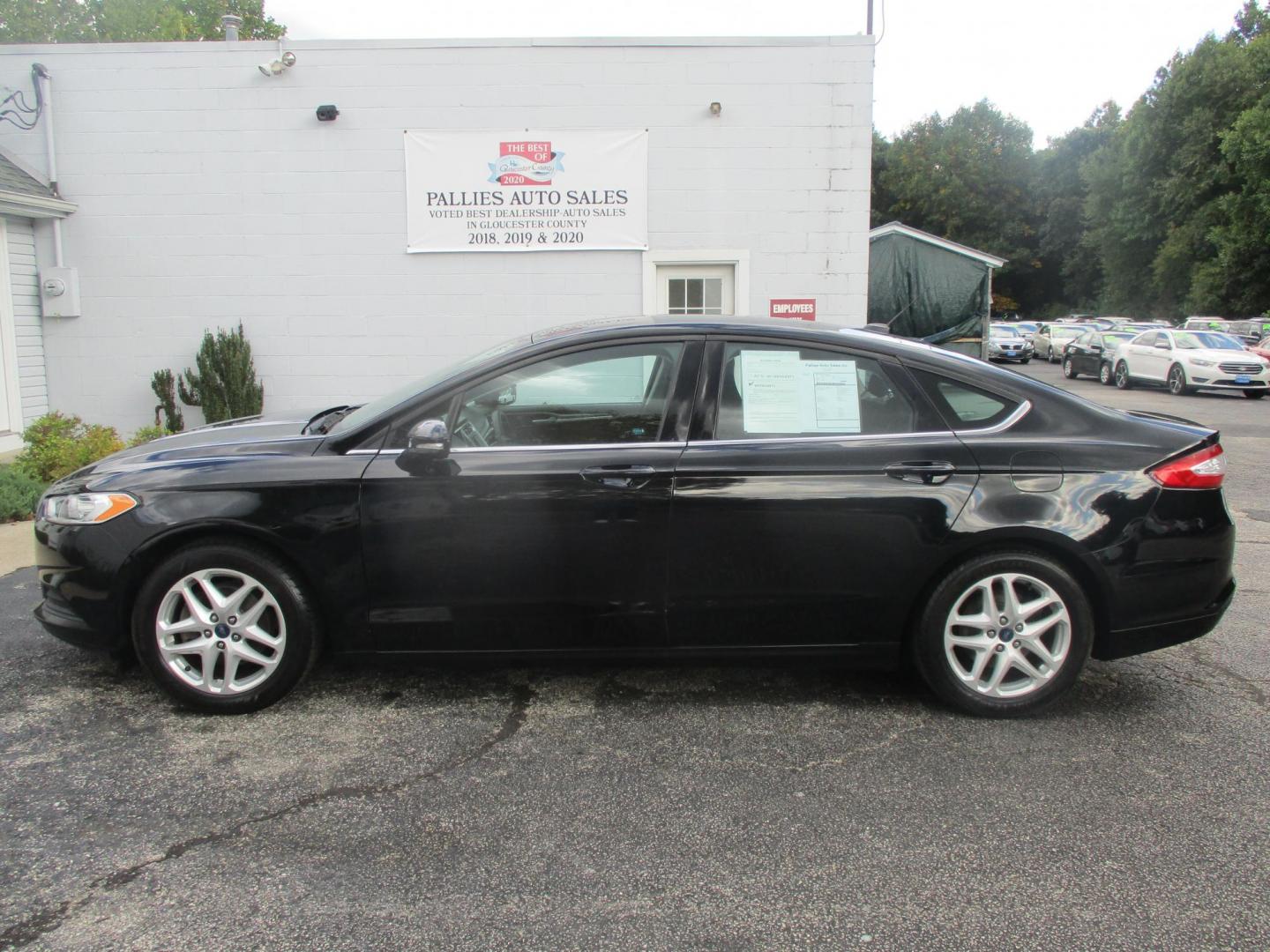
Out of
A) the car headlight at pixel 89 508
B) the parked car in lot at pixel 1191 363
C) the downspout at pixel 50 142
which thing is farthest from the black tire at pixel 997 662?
the parked car in lot at pixel 1191 363

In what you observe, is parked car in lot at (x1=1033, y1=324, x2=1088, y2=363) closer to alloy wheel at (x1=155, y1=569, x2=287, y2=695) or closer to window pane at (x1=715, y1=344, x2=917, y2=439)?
window pane at (x1=715, y1=344, x2=917, y2=439)

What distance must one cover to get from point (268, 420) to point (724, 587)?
2415 mm

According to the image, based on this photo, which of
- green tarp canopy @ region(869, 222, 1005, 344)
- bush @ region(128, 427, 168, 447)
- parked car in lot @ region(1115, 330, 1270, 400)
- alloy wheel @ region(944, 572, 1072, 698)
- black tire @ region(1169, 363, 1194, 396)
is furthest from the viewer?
black tire @ region(1169, 363, 1194, 396)

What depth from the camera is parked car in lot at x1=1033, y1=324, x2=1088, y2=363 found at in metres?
39.7

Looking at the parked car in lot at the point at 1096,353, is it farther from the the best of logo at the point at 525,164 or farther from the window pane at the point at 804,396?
the window pane at the point at 804,396

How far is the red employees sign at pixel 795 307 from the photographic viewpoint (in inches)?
406

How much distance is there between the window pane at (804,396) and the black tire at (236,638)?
5.71 feet

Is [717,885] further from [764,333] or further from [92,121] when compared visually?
[92,121]

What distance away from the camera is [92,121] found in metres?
10.2

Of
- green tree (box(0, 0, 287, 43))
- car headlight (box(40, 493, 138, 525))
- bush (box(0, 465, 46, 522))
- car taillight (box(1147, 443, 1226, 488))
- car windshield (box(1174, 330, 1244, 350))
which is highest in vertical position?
green tree (box(0, 0, 287, 43))

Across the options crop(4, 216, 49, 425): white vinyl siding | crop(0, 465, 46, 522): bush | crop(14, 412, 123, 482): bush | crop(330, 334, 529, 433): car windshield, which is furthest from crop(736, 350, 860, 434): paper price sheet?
crop(4, 216, 49, 425): white vinyl siding

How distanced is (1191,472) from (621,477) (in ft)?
7.22

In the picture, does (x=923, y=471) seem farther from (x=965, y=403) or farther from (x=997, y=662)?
(x=997, y=662)

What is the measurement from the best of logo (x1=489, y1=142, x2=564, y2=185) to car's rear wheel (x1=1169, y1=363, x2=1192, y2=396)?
18156 mm
